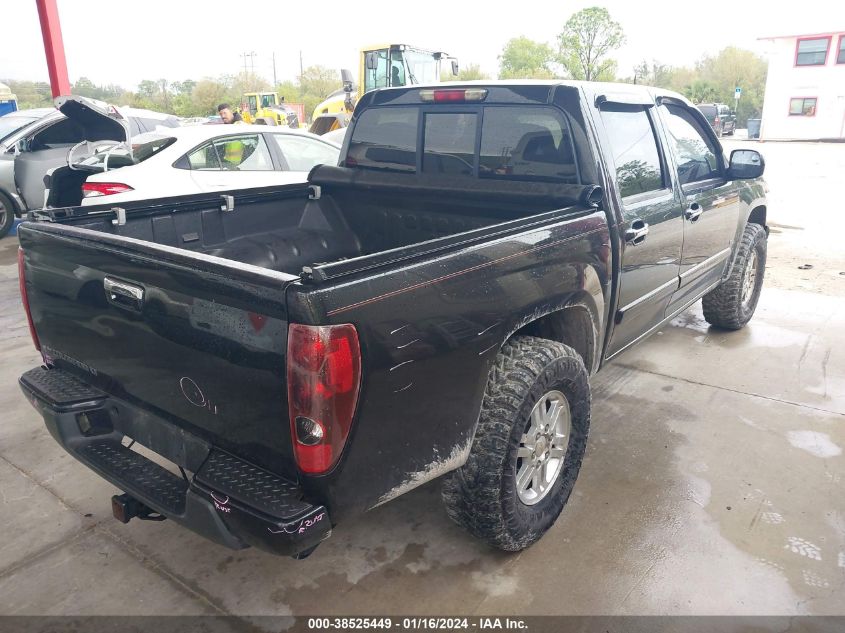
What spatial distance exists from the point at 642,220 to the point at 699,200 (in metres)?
0.94

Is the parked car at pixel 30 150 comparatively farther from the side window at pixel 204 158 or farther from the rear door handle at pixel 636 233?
the rear door handle at pixel 636 233

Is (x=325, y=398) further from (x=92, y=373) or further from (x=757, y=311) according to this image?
(x=757, y=311)

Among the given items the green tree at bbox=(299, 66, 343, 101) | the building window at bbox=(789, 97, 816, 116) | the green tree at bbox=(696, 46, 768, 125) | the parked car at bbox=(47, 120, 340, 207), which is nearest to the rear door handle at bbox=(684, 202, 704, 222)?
the parked car at bbox=(47, 120, 340, 207)

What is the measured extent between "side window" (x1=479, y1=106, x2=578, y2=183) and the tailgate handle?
1.94 meters

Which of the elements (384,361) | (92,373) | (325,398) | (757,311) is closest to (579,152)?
(384,361)

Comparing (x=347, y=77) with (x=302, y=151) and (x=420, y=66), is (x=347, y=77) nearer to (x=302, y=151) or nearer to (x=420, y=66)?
(x=420, y=66)

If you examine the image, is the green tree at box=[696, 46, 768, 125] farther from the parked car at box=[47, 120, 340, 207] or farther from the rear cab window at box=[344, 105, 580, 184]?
the rear cab window at box=[344, 105, 580, 184]

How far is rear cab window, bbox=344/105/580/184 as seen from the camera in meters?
3.26

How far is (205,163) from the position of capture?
669 cm

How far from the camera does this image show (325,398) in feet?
5.99

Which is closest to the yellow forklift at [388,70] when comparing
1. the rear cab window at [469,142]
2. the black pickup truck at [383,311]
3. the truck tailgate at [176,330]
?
the rear cab window at [469,142]

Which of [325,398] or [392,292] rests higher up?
[392,292]

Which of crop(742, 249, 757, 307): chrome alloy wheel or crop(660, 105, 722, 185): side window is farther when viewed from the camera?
crop(742, 249, 757, 307): chrome alloy wheel

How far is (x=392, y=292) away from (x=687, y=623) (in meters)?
1.66
